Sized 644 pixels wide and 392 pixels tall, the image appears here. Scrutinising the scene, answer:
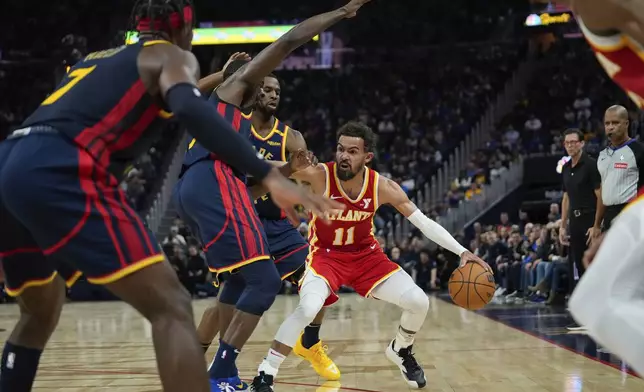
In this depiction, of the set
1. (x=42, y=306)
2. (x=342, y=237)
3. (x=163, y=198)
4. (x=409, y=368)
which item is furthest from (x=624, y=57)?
(x=163, y=198)

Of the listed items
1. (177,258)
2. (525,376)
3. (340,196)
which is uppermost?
(340,196)

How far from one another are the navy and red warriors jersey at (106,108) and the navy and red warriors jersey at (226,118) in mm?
1953

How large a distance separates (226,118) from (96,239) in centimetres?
227

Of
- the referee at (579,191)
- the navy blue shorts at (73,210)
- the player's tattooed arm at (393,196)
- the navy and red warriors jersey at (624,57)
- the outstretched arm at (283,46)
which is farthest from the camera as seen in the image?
the referee at (579,191)

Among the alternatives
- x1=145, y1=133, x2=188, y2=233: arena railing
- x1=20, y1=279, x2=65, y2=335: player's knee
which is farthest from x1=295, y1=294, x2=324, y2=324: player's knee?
x1=145, y1=133, x2=188, y2=233: arena railing

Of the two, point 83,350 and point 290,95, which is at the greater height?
point 290,95

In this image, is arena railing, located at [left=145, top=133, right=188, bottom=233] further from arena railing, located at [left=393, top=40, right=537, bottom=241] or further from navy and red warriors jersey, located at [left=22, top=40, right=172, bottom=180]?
navy and red warriors jersey, located at [left=22, top=40, right=172, bottom=180]

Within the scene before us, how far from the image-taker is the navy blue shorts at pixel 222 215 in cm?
490

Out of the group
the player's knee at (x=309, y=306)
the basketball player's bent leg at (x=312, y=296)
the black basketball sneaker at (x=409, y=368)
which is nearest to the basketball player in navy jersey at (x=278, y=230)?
the basketball player's bent leg at (x=312, y=296)

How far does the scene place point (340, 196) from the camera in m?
6.01

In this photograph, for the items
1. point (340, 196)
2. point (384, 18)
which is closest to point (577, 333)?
point (340, 196)

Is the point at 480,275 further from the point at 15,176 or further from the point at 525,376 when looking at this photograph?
the point at 15,176

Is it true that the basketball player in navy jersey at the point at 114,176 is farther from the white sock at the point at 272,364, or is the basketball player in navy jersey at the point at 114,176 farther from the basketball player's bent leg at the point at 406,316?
the basketball player's bent leg at the point at 406,316

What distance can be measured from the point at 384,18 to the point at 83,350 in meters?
23.9
